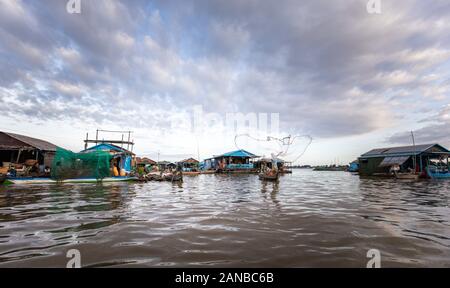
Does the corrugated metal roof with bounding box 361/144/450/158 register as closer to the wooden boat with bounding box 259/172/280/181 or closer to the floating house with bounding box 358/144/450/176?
the floating house with bounding box 358/144/450/176

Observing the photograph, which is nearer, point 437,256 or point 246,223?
point 437,256

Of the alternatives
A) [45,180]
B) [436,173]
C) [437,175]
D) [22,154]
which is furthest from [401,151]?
[22,154]

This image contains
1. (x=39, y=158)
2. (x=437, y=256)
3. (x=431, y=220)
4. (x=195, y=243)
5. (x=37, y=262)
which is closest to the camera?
(x=37, y=262)

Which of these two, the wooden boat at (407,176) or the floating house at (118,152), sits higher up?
the floating house at (118,152)

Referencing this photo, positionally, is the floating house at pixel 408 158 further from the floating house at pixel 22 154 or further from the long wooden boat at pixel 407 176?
the floating house at pixel 22 154

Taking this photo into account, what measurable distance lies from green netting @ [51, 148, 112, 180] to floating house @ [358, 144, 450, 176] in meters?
40.1

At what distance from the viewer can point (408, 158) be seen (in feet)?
108

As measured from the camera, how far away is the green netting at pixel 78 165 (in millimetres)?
18688

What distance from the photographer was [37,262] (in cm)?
353

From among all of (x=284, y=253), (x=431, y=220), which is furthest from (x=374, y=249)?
(x=431, y=220)

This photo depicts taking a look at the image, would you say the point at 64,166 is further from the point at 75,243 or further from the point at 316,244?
the point at 316,244

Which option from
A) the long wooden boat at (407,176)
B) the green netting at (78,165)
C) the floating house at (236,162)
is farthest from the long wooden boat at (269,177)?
the floating house at (236,162)

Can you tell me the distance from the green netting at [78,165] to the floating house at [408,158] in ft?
132
